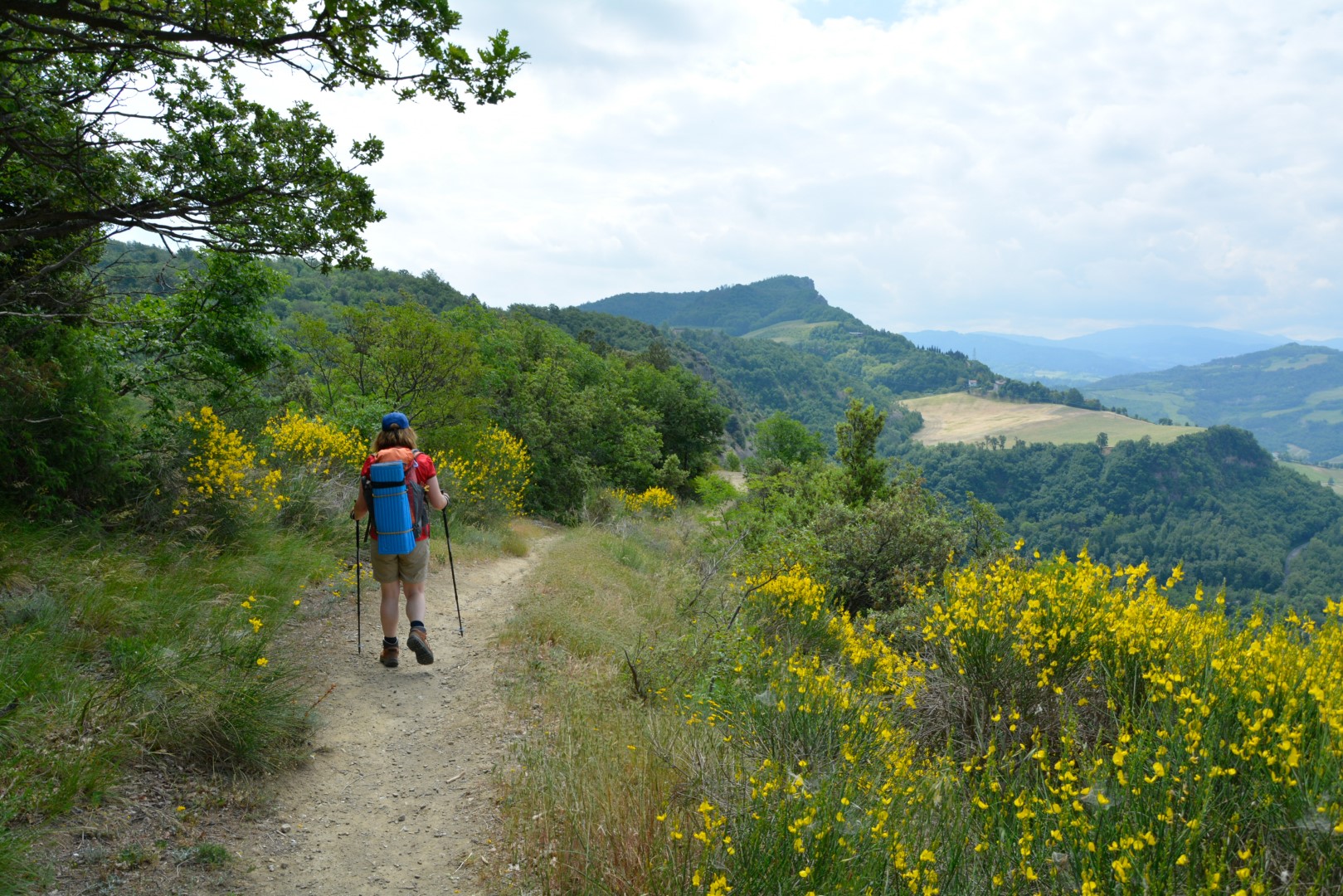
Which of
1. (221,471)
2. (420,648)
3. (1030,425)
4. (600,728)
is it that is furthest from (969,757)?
(1030,425)

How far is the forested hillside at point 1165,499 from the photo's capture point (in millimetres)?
82188

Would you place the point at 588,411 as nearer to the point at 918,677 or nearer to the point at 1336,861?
the point at 918,677

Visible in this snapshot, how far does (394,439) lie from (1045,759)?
550 centimetres

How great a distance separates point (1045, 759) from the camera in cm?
400

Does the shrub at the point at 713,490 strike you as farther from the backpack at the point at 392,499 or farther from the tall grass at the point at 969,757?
the tall grass at the point at 969,757

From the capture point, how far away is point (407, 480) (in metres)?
6.15

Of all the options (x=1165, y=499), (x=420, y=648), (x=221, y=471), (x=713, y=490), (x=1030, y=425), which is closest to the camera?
(x=420, y=648)

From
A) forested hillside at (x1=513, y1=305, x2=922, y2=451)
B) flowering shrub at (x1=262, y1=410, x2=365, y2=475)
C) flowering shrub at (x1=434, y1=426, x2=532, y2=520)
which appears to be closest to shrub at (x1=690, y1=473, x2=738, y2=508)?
flowering shrub at (x1=434, y1=426, x2=532, y2=520)

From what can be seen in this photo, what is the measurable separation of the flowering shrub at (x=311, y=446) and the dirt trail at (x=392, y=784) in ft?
11.1

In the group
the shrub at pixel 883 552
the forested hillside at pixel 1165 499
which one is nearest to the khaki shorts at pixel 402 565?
the shrub at pixel 883 552

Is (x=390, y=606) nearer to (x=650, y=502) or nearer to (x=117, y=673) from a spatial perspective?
(x=117, y=673)

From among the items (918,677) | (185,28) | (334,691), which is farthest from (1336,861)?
(185,28)

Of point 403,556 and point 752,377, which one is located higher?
point 752,377

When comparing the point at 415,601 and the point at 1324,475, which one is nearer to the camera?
the point at 415,601
